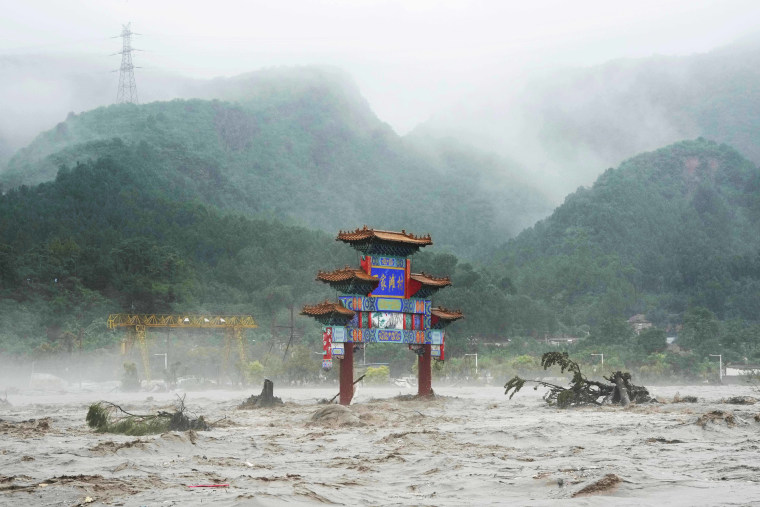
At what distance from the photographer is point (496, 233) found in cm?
19700

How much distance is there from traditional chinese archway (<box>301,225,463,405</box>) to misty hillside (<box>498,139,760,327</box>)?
242ft

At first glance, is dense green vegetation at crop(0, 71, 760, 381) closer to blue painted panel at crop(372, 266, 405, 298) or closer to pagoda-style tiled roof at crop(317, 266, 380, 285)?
blue painted panel at crop(372, 266, 405, 298)

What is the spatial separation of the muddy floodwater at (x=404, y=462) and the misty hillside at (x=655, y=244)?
8672 cm

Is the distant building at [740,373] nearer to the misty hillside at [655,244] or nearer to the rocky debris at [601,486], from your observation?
the misty hillside at [655,244]

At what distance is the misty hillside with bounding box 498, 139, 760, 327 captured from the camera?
372ft

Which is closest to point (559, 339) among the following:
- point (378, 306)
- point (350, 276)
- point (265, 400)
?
point (378, 306)

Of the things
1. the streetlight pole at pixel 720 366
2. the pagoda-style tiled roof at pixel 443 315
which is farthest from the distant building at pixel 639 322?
the pagoda-style tiled roof at pixel 443 315

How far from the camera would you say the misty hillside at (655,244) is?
A: 113500mm

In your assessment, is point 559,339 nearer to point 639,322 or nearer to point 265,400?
point 639,322

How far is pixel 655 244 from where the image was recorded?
5472 inches

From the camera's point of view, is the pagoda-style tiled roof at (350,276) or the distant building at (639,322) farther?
the distant building at (639,322)

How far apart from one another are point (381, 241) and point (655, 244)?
367 ft

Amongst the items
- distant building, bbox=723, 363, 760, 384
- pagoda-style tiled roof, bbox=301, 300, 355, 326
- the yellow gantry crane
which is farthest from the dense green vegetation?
pagoda-style tiled roof, bbox=301, 300, 355, 326

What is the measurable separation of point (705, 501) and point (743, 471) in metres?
2.89
